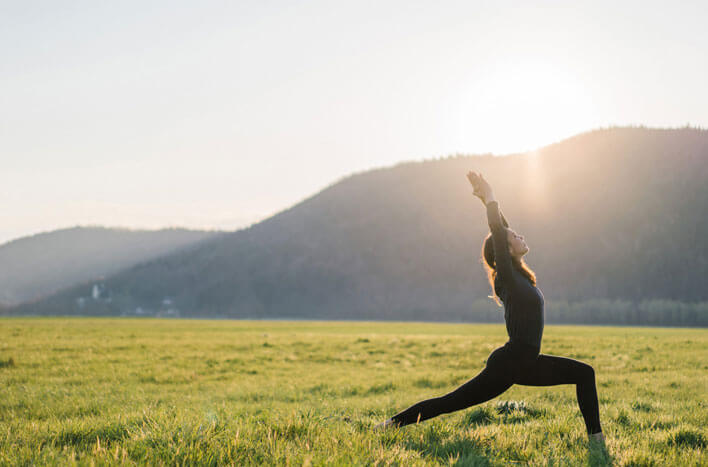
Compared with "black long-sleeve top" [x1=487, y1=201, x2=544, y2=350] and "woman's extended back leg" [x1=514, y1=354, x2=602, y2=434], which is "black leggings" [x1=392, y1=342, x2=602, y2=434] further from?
"black long-sleeve top" [x1=487, y1=201, x2=544, y2=350]

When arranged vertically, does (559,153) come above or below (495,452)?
above

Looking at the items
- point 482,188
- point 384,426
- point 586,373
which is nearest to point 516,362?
point 586,373

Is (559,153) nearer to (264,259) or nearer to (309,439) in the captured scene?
(264,259)

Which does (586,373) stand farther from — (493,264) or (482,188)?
(482,188)

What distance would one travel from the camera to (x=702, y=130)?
497ft

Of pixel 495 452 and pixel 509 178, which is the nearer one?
pixel 495 452

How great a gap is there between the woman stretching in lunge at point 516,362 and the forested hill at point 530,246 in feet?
436

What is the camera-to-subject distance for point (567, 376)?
599 centimetres

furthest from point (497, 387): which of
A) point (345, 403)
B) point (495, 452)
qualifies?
point (345, 403)

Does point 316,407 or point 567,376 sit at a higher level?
point 567,376

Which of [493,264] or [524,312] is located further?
[493,264]

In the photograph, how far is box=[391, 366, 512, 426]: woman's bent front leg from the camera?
597 cm

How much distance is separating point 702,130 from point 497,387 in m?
177

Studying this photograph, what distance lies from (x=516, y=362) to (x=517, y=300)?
681 mm
